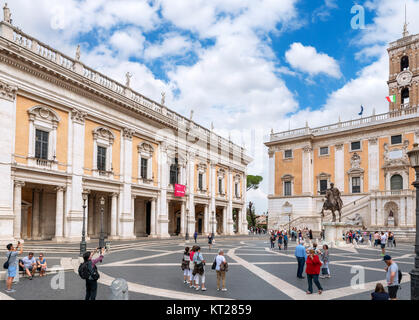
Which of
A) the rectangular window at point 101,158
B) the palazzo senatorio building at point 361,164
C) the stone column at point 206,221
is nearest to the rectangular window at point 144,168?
the rectangular window at point 101,158

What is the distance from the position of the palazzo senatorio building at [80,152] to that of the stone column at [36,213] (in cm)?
7

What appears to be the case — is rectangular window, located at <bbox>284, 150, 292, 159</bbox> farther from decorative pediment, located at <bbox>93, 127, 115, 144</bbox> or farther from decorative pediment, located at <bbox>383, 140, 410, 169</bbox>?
decorative pediment, located at <bbox>93, 127, 115, 144</bbox>

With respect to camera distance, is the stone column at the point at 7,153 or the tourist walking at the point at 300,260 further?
the stone column at the point at 7,153

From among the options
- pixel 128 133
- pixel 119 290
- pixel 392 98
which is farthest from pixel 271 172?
pixel 119 290

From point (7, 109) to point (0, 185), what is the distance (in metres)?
4.83

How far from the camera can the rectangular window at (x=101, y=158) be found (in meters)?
30.6

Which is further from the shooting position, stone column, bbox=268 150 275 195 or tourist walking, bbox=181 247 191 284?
stone column, bbox=268 150 275 195

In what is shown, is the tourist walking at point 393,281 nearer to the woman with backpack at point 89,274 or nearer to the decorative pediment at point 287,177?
the woman with backpack at point 89,274

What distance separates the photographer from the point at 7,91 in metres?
23.5

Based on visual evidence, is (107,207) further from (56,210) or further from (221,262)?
(221,262)

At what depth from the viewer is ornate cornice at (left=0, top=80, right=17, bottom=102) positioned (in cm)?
2317

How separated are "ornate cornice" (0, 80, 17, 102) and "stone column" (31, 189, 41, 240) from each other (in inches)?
306

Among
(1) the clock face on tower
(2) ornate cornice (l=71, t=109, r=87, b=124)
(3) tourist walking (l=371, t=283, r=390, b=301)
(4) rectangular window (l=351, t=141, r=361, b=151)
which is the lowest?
(3) tourist walking (l=371, t=283, r=390, b=301)

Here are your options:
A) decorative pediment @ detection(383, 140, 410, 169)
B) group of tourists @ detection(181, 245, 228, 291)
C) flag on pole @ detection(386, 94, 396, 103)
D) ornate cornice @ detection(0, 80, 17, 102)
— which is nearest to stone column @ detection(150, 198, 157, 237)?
ornate cornice @ detection(0, 80, 17, 102)
